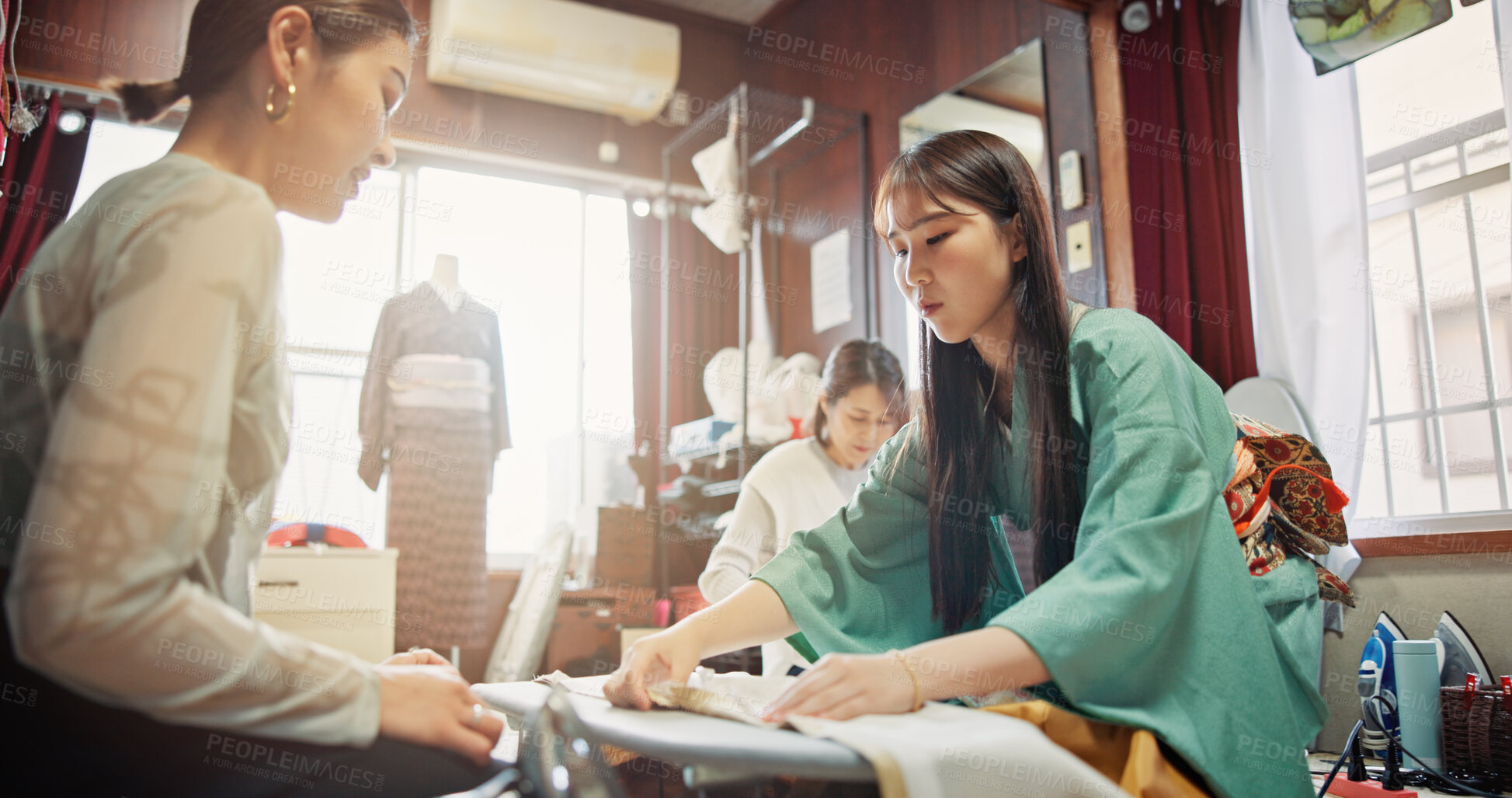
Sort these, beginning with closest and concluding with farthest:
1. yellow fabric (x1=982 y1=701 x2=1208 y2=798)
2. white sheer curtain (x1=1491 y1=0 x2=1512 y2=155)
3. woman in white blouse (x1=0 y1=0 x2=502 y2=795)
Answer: woman in white blouse (x1=0 y1=0 x2=502 y2=795), yellow fabric (x1=982 y1=701 x2=1208 y2=798), white sheer curtain (x1=1491 y1=0 x2=1512 y2=155)

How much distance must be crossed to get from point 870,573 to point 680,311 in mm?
3740

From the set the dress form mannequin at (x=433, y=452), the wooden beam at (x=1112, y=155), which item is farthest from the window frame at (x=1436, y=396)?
the dress form mannequin at (x=433, y=452)

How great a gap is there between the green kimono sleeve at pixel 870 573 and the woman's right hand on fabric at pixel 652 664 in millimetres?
166

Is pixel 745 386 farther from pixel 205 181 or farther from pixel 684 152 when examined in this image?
pixel 205 181

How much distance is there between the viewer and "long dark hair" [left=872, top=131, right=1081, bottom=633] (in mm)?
1072

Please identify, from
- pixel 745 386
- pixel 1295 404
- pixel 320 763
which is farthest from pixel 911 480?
pixel 745 386

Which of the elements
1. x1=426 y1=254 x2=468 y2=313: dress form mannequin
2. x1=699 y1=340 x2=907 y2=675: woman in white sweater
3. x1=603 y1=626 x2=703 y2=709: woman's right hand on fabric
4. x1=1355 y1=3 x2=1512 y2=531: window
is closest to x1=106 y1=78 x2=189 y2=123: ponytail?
x1=603 y1=626 x2=703 y2=709: woman's right hand on fabric

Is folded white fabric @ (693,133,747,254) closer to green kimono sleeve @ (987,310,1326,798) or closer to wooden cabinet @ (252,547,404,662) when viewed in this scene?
wooden cabinet @ (252,547,404,662)

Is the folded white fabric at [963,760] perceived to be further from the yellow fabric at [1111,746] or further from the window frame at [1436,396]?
the window frame at [1436,396]

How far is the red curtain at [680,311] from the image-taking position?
15.6ft

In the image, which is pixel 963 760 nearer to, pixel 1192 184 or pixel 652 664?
pixel 652 664

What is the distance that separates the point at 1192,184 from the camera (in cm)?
259

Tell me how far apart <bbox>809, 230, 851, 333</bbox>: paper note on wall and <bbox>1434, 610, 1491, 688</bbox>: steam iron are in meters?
2.46

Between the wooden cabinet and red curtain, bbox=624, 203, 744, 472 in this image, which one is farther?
red curtain, bbox=624, 203, 744, 472
